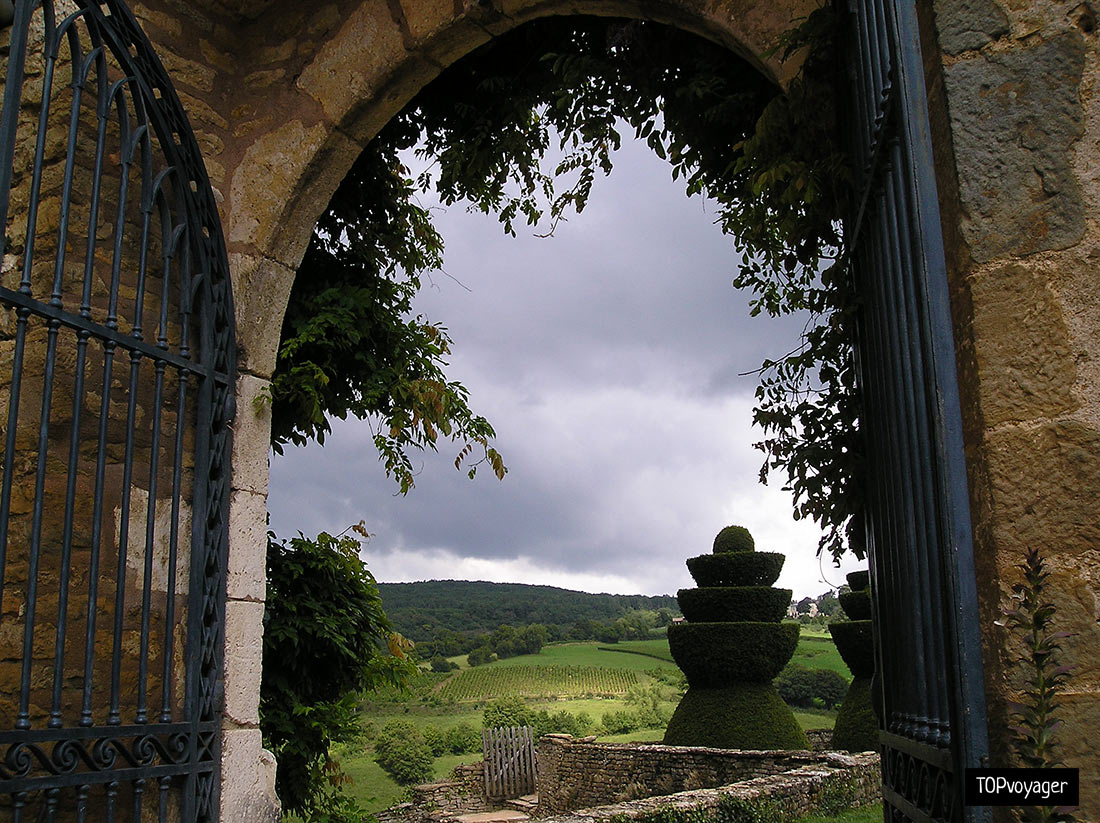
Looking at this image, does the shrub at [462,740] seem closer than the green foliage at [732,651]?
No

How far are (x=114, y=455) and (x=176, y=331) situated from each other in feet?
1.60

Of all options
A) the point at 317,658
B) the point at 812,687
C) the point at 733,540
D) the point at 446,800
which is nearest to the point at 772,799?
the point at 317,658

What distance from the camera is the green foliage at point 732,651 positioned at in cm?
1105

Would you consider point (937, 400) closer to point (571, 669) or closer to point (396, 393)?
point (396, 393)

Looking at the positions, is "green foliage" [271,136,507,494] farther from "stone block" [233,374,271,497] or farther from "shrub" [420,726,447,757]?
"shrub" [420,726,447,757]

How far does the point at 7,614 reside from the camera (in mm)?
2523

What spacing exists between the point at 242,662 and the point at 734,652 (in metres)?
9.00

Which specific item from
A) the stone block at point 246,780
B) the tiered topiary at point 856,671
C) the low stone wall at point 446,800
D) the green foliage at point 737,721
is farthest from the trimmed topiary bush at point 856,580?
the stone block at point 246,780

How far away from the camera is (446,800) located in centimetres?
1250

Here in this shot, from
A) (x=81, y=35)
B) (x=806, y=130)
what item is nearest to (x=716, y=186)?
(x=806, y=130)

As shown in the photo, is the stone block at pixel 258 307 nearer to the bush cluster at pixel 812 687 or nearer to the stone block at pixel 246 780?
the stone block at pixel 246 780

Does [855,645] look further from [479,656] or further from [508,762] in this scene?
[479,656]

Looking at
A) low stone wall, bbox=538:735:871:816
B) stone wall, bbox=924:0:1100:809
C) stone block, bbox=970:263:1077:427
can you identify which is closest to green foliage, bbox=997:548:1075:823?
stone wall, bbox=924:0:1100:809

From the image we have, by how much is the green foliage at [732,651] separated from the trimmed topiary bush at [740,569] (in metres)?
0.72
